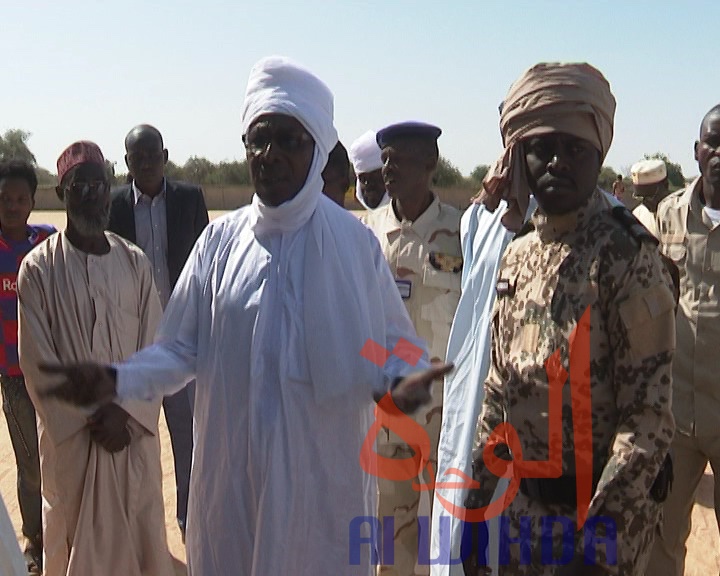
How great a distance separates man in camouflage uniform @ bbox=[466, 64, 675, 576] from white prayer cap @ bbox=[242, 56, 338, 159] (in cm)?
65

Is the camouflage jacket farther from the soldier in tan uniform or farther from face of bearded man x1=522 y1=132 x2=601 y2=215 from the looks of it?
the soldier in tan uniform

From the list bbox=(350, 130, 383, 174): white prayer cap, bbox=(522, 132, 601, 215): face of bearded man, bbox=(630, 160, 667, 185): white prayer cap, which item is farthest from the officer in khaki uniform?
bbox=(630, 160, 667, 185): white prayer cap

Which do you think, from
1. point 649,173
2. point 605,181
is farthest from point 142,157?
point 605,181

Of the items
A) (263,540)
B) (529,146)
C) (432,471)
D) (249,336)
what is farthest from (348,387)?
(432,471)

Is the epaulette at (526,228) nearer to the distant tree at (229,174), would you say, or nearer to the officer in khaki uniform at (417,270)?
the officer in khaki uniform at (417,270)

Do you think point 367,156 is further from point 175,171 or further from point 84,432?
point 175,171

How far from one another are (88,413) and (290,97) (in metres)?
1.91

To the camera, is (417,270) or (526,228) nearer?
(526,228)

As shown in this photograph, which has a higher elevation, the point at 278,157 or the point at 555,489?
the point at 278,157

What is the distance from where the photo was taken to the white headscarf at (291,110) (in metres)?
2.80

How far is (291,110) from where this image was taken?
9.11 feet

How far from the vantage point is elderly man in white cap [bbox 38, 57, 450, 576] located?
266 centimetres

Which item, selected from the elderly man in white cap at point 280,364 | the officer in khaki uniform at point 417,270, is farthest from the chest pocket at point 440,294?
the elderly man in white cap at point 280,364

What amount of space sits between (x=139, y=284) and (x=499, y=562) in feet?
7.83
